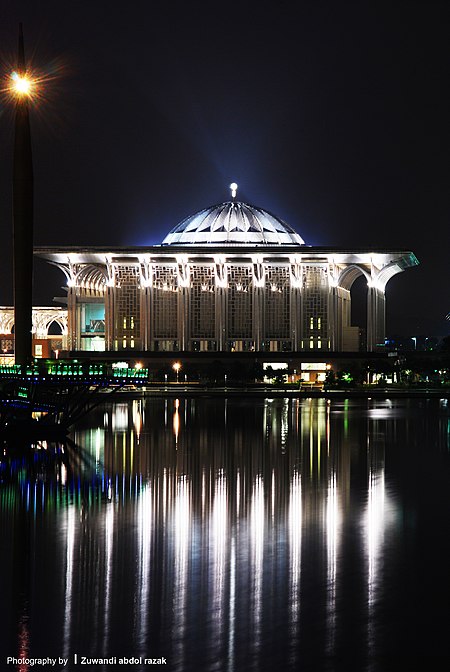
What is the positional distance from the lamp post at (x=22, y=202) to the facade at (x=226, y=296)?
67390 mm

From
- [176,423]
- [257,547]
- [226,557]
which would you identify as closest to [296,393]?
[176,423]

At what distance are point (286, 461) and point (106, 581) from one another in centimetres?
2262

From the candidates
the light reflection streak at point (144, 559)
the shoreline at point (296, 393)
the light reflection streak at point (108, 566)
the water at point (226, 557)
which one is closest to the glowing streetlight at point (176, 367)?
the shoreline at point (296, 393)

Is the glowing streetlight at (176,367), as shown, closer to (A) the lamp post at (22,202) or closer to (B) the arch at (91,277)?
(B) the arch at (91,277)

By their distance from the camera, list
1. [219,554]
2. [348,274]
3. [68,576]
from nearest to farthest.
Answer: [68,576]
[219,554]
[348,274]

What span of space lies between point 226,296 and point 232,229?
1284cm

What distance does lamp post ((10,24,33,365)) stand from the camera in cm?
6075

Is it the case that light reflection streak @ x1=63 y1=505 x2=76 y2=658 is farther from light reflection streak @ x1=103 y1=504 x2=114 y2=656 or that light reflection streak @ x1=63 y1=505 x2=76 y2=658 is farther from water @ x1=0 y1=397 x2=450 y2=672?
light reflection streak @ x1=103 y1=504 x2=114 y2=656

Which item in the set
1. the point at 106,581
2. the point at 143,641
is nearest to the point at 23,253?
the point at 106,581

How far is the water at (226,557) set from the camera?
1978cm

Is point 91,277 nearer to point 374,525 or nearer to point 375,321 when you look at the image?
point 375,321

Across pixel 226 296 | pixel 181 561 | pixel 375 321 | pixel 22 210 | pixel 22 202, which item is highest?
pixel 22 202

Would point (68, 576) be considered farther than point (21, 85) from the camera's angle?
No

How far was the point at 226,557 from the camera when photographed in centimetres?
2594
